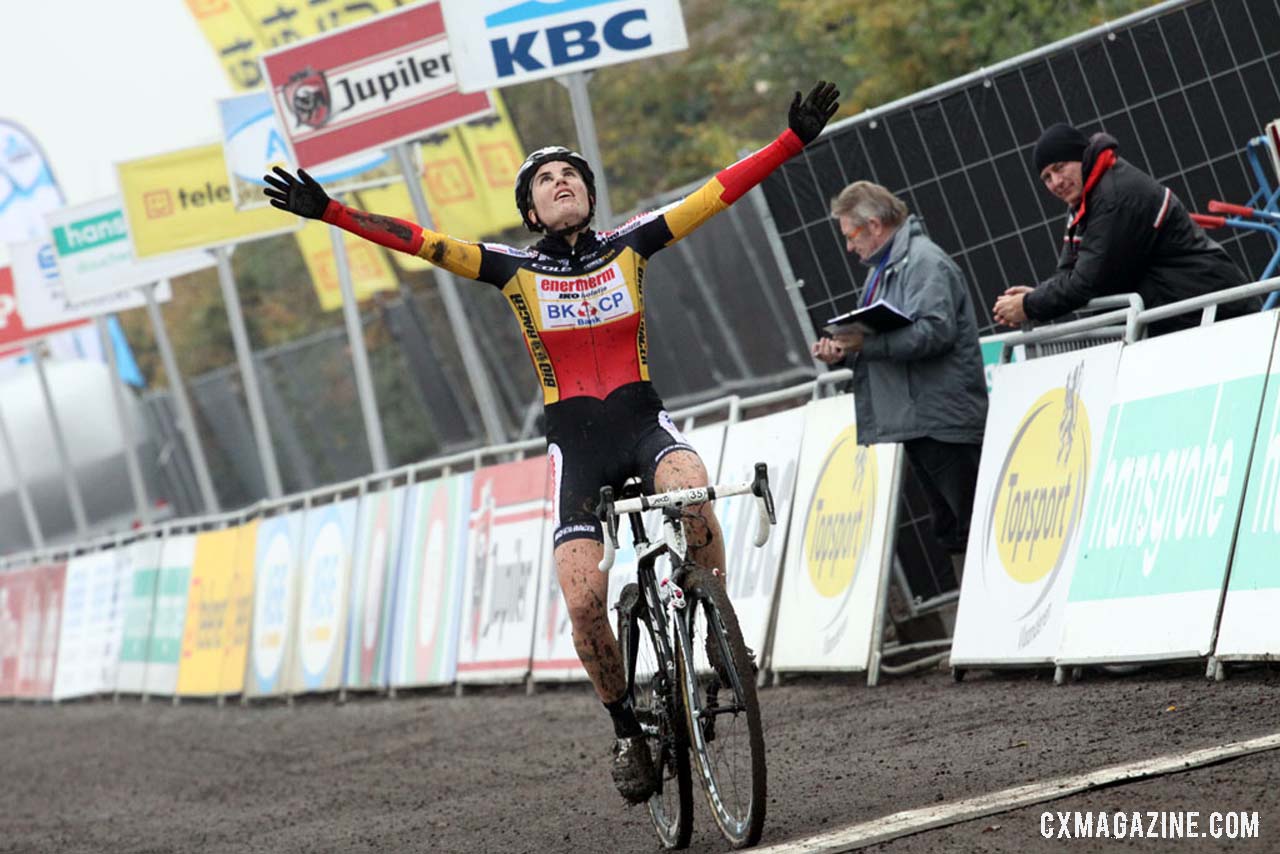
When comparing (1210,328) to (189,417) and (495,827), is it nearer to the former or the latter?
(495,827)

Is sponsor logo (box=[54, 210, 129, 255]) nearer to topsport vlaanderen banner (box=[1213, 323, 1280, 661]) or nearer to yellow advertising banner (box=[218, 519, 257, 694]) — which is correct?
yellow advertising banner (box=[218, 519, 257, 694])

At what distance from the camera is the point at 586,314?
7.09 m

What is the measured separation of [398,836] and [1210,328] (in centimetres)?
377

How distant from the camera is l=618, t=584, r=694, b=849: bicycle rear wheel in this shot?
668 centimetres

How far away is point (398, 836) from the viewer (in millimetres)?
8430

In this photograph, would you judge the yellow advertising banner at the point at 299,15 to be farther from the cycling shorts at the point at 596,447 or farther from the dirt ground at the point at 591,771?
the cycling shorts at the point at 596,447

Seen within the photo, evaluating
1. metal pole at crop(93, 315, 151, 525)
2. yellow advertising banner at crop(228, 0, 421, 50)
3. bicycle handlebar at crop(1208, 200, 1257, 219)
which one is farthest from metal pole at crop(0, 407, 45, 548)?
bicycle handlebar at crop(1208, 200, 1257, 219)

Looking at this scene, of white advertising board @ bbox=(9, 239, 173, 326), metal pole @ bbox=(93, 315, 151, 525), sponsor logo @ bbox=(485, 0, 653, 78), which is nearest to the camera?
sponsor logo @ bbox=(485, 0, 653, 78)

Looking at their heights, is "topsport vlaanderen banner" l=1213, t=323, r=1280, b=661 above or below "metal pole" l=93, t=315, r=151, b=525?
below

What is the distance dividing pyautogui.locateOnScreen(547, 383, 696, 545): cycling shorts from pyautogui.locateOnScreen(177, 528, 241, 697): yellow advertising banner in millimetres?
12981

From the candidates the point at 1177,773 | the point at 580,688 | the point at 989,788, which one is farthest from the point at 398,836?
the point at 580,688

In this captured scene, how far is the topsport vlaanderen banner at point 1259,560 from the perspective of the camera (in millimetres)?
7797

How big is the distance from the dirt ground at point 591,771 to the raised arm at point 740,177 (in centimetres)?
197

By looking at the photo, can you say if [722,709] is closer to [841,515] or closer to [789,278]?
[841,515]
